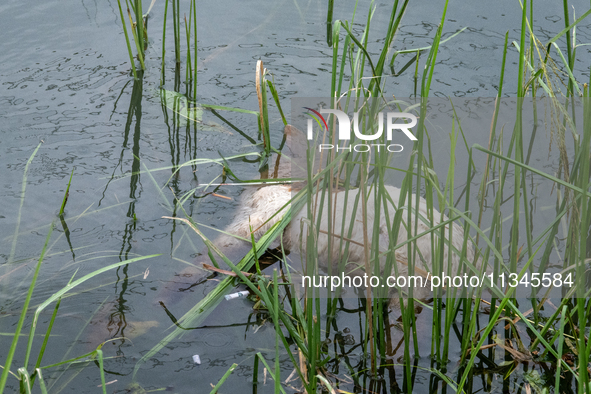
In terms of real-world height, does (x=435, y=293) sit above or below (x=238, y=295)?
above

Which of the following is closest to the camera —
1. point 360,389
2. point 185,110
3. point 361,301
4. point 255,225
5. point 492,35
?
point 360,389

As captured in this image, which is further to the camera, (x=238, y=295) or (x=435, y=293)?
(x=238, y=295)

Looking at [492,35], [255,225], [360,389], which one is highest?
[492,35]

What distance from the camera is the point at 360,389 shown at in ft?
5.25

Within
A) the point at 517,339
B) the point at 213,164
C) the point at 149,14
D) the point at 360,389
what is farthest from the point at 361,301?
the point at 149,14

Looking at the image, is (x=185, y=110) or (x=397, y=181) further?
(x=185, y=110)

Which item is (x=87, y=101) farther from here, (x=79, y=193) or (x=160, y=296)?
(x=160, y=296)

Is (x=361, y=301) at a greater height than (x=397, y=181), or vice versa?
(x=397, y=181)

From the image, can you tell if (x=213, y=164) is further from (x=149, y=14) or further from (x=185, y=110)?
(x=149, y=14)

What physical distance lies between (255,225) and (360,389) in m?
0.84

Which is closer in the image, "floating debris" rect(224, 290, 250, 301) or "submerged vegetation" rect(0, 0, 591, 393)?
"submerged vegetation" rect(0, 0, 591, 393)

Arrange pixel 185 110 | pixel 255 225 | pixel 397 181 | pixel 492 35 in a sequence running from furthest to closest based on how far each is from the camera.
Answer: pixel 492 35 → pixel 185 110 → pixel 397 181 → pixel 255 225

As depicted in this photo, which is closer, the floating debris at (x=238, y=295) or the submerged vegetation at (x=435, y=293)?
the submerged vegetation at (x=435, y=293)

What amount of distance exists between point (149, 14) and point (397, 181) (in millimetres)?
2029
